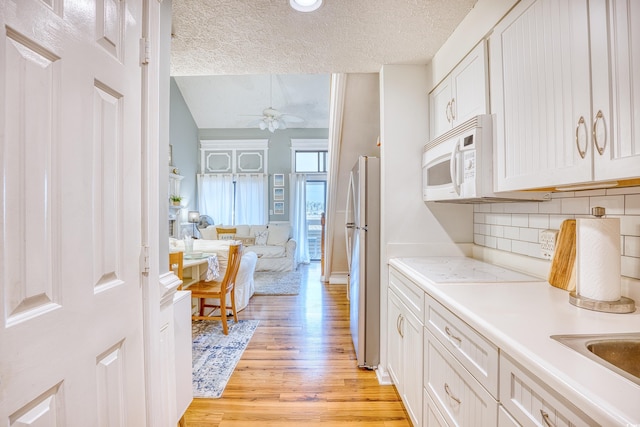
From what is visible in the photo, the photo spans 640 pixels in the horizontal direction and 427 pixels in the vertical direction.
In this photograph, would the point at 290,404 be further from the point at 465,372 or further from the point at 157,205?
the point at 157,205

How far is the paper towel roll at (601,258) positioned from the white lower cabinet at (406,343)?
65 centimetres

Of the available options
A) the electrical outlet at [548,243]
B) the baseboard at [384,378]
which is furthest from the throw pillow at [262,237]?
the electrical outlet at [548,243]

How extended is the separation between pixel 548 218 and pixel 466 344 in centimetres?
88

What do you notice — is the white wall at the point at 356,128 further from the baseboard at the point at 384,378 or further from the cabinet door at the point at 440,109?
the baseboard at the point at 384,378

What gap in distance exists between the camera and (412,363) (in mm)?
1642

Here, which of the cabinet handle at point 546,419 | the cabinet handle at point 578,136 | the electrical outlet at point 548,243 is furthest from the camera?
the electrical outlet at point 548,243

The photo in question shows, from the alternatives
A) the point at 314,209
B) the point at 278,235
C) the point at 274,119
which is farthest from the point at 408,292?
the point at 314,209

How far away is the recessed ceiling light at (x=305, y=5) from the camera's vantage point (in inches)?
59.6

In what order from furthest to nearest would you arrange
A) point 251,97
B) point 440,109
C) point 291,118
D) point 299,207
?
point 299,207, point 251,97, point 291,118, point 440,109

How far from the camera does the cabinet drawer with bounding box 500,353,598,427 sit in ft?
2.13

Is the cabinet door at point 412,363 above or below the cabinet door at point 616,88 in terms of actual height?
below

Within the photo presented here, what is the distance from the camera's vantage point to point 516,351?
Result: 30.7 inches

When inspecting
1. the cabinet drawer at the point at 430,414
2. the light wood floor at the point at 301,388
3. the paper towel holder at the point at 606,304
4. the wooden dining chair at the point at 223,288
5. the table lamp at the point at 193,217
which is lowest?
the light wood floor at the point at 301,388

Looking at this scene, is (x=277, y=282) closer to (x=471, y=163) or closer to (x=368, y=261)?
(x=368, y=261)
